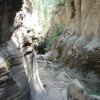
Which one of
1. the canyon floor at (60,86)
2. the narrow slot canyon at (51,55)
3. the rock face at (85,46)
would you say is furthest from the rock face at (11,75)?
the rock face at (85,46)

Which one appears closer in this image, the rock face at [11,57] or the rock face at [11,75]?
the rock face at [11,75]

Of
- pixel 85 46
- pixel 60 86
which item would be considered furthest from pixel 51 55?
pixel 60 86

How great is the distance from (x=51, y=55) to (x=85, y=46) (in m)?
7.64

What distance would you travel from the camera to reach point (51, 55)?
887 inches

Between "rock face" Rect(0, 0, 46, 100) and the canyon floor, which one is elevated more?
"rock face" Rect(0, 0, 46, 100)

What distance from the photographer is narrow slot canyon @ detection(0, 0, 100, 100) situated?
6945 millimetres

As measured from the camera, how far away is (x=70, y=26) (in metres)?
20.1

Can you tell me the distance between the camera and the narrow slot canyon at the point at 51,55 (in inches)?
273

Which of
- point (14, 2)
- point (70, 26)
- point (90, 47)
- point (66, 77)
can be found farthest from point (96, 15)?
point (14, 2)

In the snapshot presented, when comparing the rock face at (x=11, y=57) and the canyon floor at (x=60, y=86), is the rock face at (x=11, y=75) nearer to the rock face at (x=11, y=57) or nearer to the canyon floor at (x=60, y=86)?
the rock face at (x=11, y=57)

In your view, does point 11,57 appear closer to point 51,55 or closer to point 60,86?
point 60,86

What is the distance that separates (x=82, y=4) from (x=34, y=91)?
870 cm

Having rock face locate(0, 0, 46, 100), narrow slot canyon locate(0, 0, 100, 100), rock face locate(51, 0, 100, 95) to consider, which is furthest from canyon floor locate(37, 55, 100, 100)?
rock face locate(0, 0, 46, 100)

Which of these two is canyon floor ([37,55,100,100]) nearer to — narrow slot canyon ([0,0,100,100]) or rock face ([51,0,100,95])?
narrow slot canyon ([0,0,100,100])
